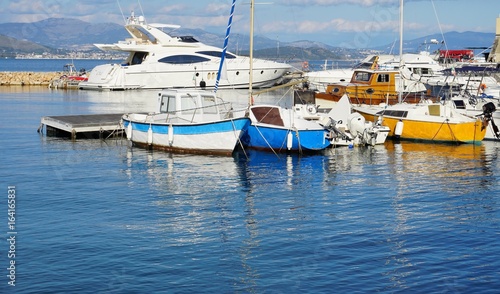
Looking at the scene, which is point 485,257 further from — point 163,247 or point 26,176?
point 26,176

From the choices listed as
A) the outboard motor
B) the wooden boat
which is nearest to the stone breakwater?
the wooden boat

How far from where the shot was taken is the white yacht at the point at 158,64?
68.2m

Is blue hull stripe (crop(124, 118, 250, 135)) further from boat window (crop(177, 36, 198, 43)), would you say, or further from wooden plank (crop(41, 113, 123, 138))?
boat window (crop(177, 36, 198, 43))

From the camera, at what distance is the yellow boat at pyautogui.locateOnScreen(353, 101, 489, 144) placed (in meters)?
32.7

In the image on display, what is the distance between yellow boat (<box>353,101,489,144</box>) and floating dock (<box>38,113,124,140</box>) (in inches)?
472

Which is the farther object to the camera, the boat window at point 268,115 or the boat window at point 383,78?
the boat window at point 383,78

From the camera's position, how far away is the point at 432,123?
109 feet

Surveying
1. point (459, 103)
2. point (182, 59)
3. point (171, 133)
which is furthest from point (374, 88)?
point (182, 59)

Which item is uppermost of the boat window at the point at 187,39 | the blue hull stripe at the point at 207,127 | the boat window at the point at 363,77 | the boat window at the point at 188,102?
the boat window at the point at 187,39

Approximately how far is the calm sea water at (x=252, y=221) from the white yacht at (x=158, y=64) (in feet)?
124

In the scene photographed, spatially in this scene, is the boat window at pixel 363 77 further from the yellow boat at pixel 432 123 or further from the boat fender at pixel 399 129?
the boat fender at pixel 399 129

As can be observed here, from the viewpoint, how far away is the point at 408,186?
2353cm

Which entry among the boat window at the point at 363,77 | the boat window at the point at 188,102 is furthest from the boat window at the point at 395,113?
the boat window at the point at 188,102

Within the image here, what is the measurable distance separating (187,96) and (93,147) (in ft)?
15.7
